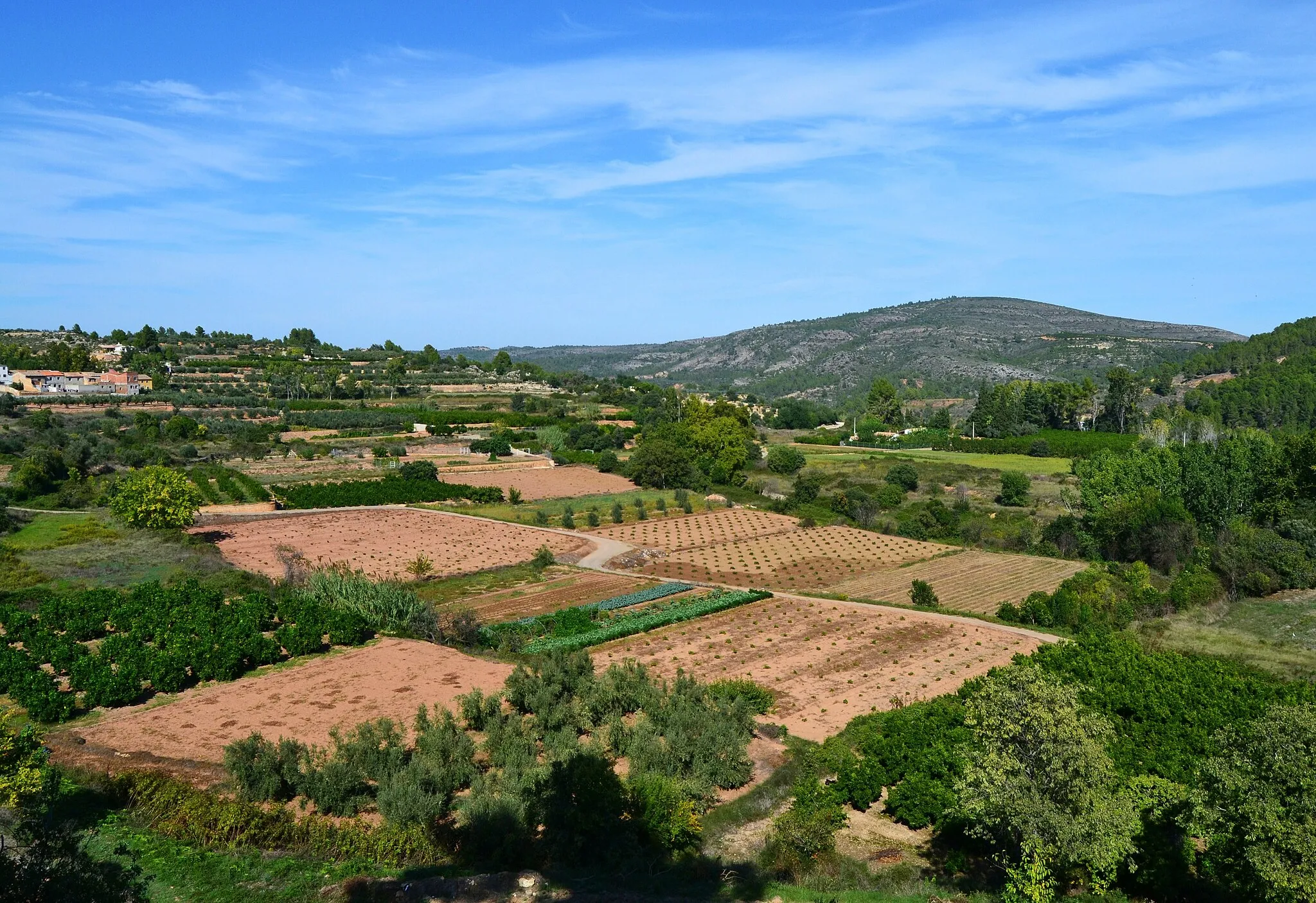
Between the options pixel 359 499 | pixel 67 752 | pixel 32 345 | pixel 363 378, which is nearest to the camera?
pixel 67 752

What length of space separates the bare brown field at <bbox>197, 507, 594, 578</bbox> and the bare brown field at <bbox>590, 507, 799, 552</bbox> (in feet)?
12.3

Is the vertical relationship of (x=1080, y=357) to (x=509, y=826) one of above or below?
above

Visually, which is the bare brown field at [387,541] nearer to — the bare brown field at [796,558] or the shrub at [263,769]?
the bare brown field at [796,558]

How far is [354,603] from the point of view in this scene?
2812 centimetres

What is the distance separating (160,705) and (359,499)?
3474cm

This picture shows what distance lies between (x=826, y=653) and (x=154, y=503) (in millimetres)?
31741

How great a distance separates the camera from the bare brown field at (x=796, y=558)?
129 feet

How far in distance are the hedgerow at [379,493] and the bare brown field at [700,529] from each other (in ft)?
36.4

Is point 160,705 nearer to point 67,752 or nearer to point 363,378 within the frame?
point 67,752

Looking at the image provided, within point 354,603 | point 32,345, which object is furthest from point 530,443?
point 32,345

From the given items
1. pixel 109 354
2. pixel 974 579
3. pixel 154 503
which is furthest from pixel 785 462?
pixel 109 354

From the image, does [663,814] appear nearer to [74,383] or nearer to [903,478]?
[903,478]

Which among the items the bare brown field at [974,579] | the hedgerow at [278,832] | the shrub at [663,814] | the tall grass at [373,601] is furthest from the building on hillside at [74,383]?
the shrub at [663,814]

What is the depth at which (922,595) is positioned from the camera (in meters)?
34.6
